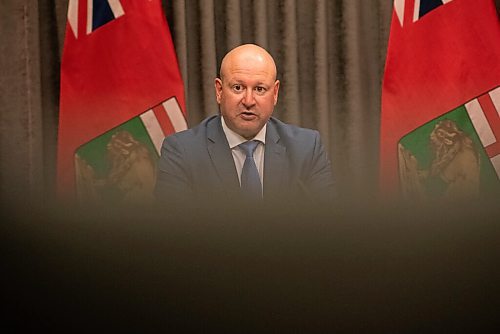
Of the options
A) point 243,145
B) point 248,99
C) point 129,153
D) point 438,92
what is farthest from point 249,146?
point 438,92

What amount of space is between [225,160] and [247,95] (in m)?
0.22

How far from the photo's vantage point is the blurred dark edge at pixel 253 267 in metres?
0.35

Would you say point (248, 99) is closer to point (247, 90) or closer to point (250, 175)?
point (247, 90)

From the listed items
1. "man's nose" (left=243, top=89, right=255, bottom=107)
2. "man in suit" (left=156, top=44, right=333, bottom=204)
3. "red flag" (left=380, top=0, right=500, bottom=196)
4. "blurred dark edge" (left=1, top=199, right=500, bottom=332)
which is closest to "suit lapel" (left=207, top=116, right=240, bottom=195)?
"man in suit" (left=156, top=44, right=333, bottom=204)

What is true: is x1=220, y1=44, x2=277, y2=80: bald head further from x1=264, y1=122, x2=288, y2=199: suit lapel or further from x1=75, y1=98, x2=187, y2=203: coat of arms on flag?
x1=75, y1=98, x2=187, y2=203: coat of arms on flag

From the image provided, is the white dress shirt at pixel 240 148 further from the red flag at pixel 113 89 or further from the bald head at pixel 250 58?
the red flag at pixel 113 89

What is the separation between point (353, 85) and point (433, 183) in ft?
1.72

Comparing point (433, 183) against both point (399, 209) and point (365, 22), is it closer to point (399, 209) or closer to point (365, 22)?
point (365, 22)

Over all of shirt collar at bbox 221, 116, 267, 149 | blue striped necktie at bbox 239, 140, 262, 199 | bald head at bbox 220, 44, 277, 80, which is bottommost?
blue striped necktie at bbox 239, 140, 262, 199

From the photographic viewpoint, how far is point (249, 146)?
1910 mm

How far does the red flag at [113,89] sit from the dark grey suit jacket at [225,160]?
70 centimetres

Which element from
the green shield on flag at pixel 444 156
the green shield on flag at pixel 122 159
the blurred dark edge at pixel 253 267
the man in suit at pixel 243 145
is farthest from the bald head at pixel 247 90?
the blurred dark edge at pixel 253 267

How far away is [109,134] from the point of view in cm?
266

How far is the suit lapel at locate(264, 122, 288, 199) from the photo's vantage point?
1.83 meters
